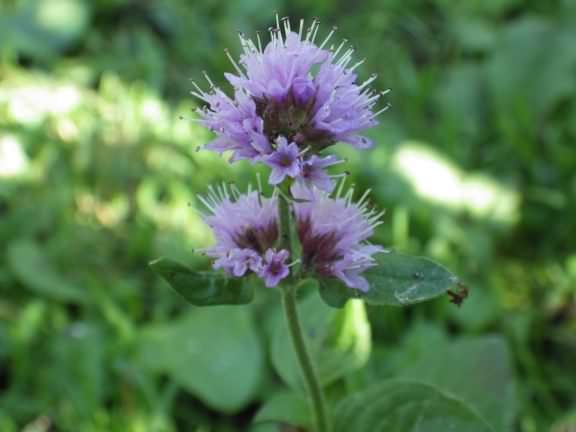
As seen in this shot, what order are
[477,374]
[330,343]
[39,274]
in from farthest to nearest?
[39,274], [477,374], [330,343]

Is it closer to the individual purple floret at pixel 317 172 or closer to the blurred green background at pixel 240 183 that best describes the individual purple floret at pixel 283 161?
the individual purple floret at pixel 317 172

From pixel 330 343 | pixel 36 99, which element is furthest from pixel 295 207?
pixel 36 99

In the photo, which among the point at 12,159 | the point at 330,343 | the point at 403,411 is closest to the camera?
the point at 403,411

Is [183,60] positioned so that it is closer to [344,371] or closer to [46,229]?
[46,229]

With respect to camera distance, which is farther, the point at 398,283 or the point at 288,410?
the point at 288,410

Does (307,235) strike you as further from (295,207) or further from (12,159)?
(12,159)

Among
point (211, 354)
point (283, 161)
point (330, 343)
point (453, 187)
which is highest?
point (283, 161)

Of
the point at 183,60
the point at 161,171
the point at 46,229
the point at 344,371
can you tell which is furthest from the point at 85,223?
the point at 344,371

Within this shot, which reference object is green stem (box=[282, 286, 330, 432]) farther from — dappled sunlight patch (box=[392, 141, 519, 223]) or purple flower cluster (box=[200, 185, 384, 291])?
dappled sunlight patch (box=[392, 141, 519, 223])
